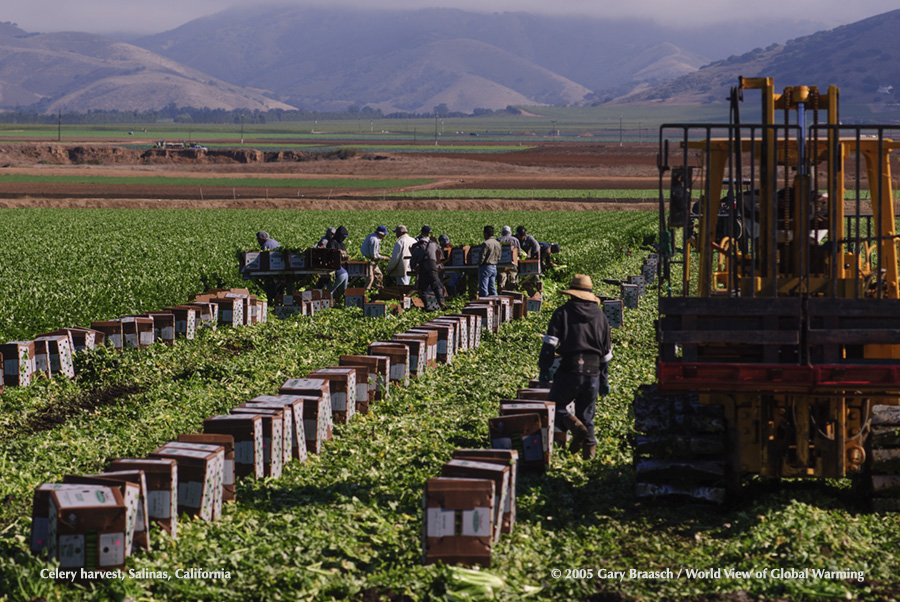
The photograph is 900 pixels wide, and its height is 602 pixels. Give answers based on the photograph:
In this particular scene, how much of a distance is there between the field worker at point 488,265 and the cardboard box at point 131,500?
53.4ft

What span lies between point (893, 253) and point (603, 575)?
15.2 ft

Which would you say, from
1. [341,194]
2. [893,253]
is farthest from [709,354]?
[341,194]

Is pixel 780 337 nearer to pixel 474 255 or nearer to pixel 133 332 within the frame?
pixel 133 332

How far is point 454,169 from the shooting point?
12600 cm

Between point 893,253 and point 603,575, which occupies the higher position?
point 893,253

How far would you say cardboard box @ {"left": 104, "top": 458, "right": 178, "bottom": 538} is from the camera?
899 cm

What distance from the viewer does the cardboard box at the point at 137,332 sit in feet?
61.2

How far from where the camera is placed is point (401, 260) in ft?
82.6

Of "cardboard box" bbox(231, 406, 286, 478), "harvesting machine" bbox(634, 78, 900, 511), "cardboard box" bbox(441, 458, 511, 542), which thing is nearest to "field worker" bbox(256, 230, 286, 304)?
"cardboard box" bbox(231, 406, 286, 478)

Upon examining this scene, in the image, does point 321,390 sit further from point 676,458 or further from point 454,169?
point 454,169

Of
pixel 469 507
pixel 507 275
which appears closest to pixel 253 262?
pixel 507 275

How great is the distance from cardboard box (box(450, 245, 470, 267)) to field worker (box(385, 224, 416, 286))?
1433 mm

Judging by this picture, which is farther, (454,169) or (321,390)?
(454,169)

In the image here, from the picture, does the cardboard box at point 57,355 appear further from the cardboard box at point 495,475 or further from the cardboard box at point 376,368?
the cardboard box at point 495,475
